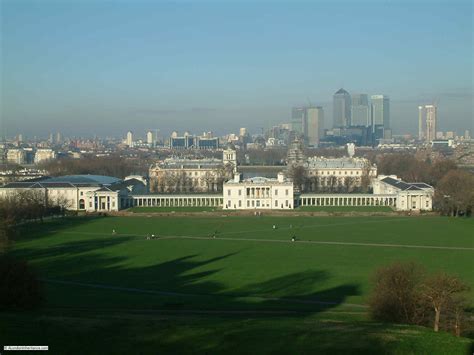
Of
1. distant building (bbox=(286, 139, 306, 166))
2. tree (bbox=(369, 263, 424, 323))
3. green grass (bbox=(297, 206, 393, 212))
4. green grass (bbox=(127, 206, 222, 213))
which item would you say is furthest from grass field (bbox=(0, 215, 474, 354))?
distant building (bbox=(286, 139, 306, 166))

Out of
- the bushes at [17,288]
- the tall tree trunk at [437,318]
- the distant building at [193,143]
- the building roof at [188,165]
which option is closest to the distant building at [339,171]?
the building roof at [188,165]

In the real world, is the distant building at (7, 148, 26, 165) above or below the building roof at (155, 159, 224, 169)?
above

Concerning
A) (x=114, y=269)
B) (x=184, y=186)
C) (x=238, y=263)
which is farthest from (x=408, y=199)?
(x=114, y=269)

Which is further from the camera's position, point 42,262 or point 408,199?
point 408,199

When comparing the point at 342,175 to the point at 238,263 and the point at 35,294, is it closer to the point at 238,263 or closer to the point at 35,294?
the point at 238,263

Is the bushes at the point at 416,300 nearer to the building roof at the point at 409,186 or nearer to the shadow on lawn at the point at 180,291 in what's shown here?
the shadow on lawn at the point at 180,291

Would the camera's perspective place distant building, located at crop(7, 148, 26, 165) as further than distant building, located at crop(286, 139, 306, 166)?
Yes

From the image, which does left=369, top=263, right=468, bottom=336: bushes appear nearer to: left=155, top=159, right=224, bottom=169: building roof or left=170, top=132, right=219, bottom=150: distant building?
left=155, top=159, right=224, bottom=169: building roof
